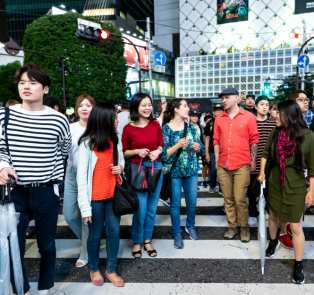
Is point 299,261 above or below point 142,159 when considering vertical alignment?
below

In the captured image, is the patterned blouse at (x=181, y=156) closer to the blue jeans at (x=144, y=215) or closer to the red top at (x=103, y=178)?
the blue jeans at (x=144, y=215)

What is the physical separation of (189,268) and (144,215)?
814 mm

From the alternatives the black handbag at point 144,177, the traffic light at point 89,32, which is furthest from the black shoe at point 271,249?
the traffic light at point 89,32

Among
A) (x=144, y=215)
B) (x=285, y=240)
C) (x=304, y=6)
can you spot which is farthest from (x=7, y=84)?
(x=304, y=6)

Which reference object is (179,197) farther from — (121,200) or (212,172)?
(212,172)

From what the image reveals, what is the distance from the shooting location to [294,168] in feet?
9.14

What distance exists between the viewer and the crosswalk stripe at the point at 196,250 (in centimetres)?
324

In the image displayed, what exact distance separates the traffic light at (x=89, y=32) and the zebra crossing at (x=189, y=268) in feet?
29.9

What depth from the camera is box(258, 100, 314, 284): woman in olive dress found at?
2.70m

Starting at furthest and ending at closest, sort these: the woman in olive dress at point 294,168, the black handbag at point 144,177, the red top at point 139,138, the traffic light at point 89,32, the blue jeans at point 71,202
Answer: the traffic light at point 89,32, the red top at point 139,138, the black handbag at point 144,177, the blue jeans at point 71,202, the woman in olive dress at point 294,168

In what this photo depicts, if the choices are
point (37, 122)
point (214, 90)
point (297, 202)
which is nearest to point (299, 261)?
point (297, 202)

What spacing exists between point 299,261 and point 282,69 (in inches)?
1750

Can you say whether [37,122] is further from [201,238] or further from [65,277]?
[201,238]

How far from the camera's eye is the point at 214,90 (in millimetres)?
44594
